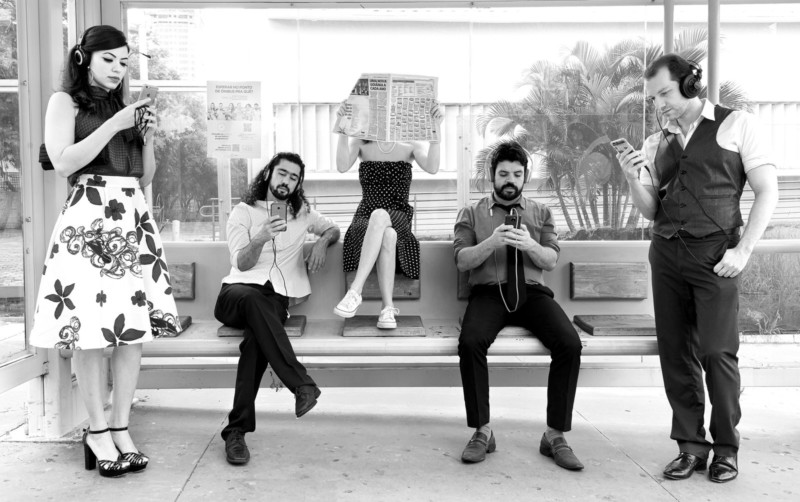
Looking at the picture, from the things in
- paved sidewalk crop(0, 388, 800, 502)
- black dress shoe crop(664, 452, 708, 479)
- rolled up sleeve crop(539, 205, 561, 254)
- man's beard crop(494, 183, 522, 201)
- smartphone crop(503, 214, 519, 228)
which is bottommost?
paved sidewalk crop(0, 388, 800, 502)

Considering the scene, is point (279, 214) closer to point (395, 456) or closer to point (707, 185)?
point (395, 456)

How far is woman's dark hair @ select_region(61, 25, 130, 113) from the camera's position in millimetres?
3230

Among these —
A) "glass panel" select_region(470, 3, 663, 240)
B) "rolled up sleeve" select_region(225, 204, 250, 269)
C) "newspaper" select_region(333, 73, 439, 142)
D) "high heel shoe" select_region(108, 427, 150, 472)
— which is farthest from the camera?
"glass panel" select_region(470, 3, 663, 240)

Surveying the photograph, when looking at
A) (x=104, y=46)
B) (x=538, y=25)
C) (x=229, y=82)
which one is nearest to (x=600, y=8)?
(x=538, y=25)

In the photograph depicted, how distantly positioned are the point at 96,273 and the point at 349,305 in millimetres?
1197

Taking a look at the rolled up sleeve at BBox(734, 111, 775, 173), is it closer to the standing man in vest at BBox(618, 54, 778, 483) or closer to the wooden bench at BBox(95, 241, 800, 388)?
the standing man in vest at BBox(618, 54, 778, 483)

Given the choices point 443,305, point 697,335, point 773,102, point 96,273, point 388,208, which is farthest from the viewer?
point 773,102

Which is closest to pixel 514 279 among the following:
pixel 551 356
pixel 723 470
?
pixel 551 356

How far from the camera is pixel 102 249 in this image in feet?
10.6

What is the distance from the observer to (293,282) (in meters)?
3.91

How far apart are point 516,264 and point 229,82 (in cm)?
209

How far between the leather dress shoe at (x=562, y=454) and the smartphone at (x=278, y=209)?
65.1 inches

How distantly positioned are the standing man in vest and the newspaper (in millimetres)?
1211

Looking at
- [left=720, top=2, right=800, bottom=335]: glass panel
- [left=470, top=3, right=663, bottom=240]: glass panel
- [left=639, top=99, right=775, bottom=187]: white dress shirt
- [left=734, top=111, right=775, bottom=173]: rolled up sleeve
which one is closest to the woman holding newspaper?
[left=470, top=3, right=663, bottom=240]: glass panel
